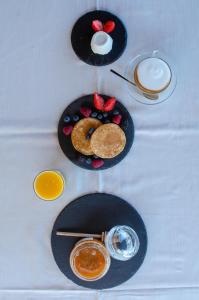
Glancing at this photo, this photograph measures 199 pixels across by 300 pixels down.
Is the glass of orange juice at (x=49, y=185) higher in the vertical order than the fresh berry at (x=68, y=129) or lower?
lower

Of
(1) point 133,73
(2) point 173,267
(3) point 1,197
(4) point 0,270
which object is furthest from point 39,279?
(1) point 133,73

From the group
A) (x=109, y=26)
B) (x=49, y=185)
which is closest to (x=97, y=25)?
(x=109, y=26)

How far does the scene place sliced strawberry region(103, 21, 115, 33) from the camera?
1.21 m

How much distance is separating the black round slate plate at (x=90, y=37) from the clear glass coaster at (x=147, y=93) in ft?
0.16

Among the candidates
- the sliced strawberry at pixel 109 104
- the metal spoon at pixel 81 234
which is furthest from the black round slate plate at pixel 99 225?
the sliced strawberry at pixel 109 104

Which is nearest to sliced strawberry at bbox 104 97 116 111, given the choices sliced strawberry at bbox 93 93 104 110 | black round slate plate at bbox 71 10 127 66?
sliced strawberry at bbox 93 93 104 110

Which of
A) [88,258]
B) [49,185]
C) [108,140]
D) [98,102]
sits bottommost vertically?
[88,258]

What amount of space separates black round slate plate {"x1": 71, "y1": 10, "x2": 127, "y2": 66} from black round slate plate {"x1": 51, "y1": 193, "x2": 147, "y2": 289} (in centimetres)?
37

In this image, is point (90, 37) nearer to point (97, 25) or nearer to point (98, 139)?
point (97, 25)

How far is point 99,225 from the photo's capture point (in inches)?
46.3

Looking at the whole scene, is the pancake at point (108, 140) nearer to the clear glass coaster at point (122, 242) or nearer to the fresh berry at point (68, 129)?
the fresh berry at point (68, 129)

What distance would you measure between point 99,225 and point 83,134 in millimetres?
245

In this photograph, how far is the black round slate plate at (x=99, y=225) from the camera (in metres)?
1.17

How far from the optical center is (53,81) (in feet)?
4.08
